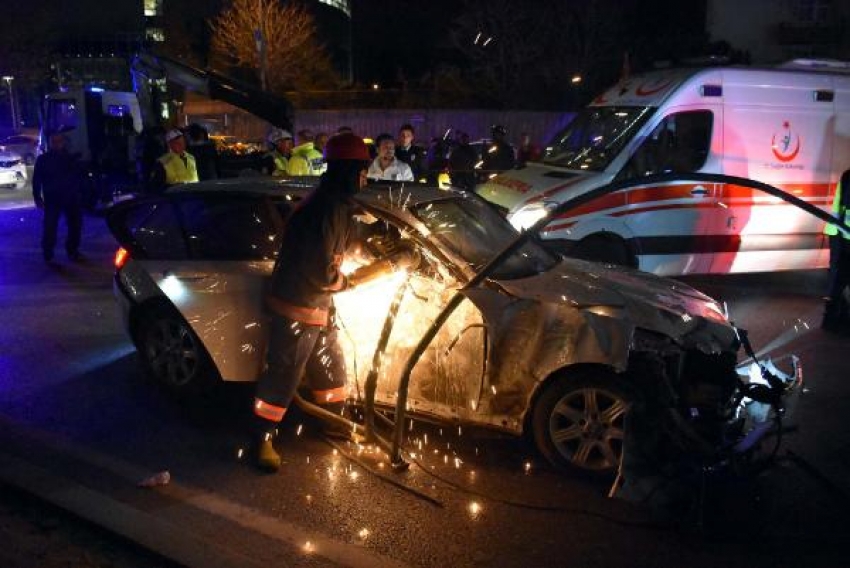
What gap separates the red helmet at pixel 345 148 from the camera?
13.9 ft

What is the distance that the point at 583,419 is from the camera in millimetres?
4383

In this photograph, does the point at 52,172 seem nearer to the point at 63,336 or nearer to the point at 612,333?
the point at 63,336

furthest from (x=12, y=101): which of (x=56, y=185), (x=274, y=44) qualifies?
(x=56, y=185)

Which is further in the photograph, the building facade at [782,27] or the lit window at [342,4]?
the lit window at [342,4]

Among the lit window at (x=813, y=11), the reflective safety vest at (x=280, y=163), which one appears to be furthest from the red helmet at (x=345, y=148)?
the lit window at (x=813, y=11)

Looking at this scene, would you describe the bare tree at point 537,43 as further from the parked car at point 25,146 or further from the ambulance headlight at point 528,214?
the ambulance headlight at point 528,214

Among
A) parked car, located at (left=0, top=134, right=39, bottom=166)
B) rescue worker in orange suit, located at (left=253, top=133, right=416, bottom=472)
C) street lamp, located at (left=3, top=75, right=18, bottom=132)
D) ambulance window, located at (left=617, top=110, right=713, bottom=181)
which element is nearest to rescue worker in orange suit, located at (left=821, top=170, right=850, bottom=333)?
ambulance window, located at (left=617, top=110, right=713, bottom=181)

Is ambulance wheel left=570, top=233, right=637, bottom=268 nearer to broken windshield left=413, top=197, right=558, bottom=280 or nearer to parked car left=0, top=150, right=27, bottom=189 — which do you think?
broken windshield left=413, top=197, right=558, bottom=280

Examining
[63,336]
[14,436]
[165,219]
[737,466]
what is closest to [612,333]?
[737,466]

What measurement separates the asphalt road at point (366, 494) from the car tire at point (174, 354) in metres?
0.14

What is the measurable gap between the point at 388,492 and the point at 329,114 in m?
25.6

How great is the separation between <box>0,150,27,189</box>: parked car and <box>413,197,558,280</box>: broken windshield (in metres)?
17.6

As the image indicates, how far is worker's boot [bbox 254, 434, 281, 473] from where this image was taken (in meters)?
4.48

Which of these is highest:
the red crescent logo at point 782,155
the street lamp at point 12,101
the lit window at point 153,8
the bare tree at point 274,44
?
the lit window at point 153,8
